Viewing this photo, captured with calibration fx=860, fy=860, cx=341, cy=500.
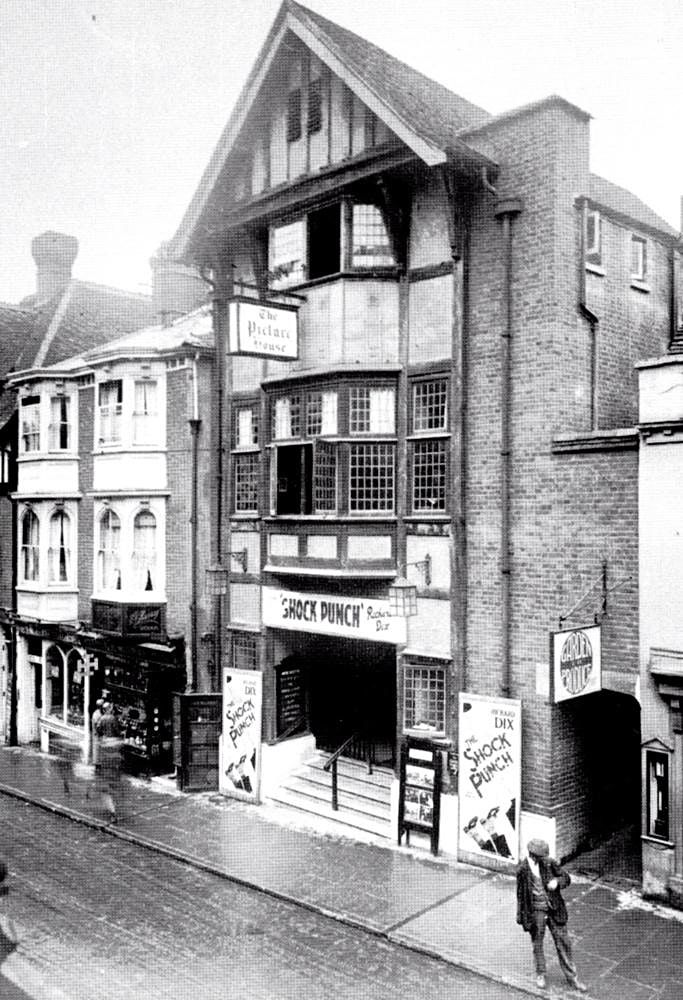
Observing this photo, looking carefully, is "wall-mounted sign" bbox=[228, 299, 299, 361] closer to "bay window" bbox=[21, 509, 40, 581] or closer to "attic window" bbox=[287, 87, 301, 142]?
"attic window" bbox=[287, 87, 301, 142]

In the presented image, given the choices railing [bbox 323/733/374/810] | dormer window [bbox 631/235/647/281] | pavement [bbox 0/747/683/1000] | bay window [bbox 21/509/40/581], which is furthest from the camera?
bay window [bbox 21/509/40/581]

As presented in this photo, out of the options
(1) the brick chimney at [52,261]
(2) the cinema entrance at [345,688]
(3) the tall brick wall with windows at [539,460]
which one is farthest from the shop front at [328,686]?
(1) the brick chimney at [52,261]

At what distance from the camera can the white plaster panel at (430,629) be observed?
14656 mm

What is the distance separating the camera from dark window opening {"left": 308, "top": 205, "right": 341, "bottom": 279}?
16.2 meters

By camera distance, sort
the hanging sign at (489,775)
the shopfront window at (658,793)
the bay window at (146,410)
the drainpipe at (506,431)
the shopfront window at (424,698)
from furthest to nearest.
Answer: the bay window at (146,410) → the shopfront window at (424,698) → the drainpipe at (506,431) → the hanging sign at (489,775) → the shopfront window at (658,793)

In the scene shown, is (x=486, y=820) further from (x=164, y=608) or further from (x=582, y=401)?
(x=164, y=608)

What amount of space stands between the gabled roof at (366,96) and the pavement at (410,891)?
11290mm

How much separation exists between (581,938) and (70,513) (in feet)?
51.6

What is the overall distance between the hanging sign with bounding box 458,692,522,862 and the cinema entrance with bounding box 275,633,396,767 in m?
3.70

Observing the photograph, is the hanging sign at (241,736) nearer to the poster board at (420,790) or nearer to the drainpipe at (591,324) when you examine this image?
the poster board at (420,790)

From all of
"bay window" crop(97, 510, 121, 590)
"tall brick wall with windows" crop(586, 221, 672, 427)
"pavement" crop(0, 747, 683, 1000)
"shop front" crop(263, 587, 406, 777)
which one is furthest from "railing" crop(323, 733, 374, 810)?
"tall brick wall with windows" crop(586, 221, 672, 427)

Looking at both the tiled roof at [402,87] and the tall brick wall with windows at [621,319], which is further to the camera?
the tall brick wall with windows at [621,319]

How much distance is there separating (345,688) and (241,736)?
2467 millimetres

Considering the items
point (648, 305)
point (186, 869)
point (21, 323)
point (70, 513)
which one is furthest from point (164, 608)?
point (21, 323)
